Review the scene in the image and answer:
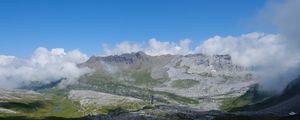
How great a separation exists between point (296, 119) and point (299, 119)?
2.66 meters

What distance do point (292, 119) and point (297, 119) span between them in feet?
13.4

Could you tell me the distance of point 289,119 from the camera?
166 metres

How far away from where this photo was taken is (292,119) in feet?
536

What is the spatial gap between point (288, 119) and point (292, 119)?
13.7 ft

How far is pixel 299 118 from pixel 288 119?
612 cm

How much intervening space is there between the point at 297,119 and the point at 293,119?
343 cm

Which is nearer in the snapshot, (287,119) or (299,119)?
(299,119)

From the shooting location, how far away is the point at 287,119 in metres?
168

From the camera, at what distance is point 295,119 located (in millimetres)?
161375

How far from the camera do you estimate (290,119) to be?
542ft

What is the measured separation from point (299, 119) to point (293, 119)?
14.7 feet

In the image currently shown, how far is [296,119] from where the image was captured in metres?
161

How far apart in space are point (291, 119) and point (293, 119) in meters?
1.31

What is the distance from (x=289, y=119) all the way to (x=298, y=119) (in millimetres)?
7992
